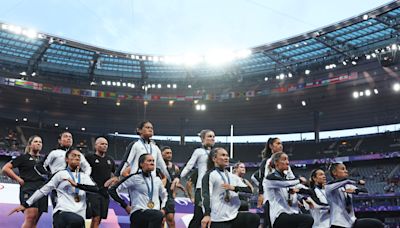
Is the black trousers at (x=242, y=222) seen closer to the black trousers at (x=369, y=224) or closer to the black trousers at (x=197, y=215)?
the black trousers at (x=197, y=215)

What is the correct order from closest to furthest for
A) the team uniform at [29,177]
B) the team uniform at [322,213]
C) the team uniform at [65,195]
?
the team uniform at [65,195] → the team uniform at [322,213] → the team uniform at [29,177]

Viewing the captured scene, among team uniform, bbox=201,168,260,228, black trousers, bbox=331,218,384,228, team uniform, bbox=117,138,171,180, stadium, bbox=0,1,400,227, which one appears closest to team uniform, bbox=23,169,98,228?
team uniform, bbox=117,138,171,180

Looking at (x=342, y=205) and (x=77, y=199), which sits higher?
(x=77, y=199)

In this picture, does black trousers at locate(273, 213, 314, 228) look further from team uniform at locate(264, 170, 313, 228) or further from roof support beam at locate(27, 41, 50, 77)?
roof support beam at locate(27, 41, 50, 77)

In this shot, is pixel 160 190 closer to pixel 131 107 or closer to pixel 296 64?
pixel 296 64

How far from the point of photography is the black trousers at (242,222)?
18.4 ft

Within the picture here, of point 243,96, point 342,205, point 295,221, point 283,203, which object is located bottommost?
point 295,221

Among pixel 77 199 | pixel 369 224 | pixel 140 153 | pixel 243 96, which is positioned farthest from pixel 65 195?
pixel 243 96

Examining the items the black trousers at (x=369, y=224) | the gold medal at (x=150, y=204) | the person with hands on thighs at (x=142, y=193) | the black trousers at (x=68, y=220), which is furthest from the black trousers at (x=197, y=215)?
the black trousers at (x=369, y=224)

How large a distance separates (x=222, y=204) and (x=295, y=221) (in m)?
0.98

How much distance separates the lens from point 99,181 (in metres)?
7.46

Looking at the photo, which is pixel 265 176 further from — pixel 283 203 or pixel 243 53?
pixel 243 53

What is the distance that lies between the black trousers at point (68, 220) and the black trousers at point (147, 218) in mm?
687

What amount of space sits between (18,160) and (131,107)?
97.9 feet
